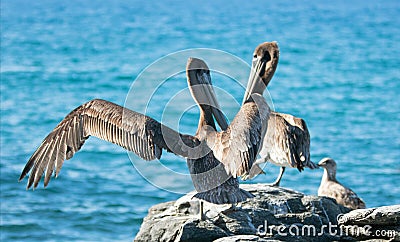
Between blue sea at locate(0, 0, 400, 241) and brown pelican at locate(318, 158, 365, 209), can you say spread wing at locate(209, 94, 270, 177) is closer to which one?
brown pelican at locate(318, 158, 365, 209)

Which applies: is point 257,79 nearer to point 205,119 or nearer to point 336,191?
point 336,191

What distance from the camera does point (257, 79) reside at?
855 centimetres

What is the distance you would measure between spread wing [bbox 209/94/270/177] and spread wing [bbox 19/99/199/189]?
0.29 meters

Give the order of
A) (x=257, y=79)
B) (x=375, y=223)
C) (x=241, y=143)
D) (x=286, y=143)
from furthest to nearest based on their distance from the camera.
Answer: (x=257, y=79)
(x=286, y=143)
(x=241, y=143)
(x=375, y=223)

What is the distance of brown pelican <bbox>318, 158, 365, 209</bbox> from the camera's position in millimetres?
8531

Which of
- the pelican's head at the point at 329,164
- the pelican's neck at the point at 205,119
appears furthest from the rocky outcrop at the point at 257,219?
the pelican's head at the point at 329,164

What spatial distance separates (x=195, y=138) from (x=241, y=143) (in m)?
0.50

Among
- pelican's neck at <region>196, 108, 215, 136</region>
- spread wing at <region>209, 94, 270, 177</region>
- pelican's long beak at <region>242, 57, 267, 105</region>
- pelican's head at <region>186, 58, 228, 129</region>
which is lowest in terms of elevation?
spread wing at <region>209, 94, 270, 177</region>

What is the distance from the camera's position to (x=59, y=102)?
61.7 ft

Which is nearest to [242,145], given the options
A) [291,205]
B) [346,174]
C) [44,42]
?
[291,205]

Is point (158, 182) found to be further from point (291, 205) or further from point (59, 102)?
point (59, 102)

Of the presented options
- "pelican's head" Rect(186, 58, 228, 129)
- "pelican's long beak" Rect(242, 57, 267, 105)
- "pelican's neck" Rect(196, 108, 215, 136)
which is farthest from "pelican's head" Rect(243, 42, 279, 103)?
"pelican's neck" Rect(196, 108, 215, 136)

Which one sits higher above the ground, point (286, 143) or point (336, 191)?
point (286, 143)

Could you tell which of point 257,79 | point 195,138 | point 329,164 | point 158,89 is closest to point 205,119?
point 195,138
